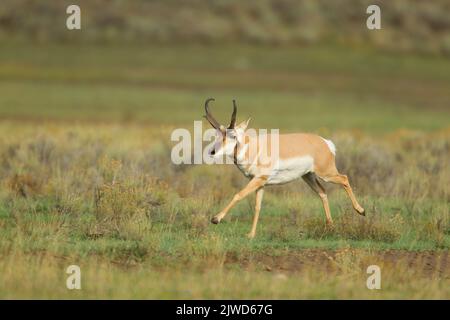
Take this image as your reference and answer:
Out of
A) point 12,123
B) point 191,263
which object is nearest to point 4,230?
point 191,263

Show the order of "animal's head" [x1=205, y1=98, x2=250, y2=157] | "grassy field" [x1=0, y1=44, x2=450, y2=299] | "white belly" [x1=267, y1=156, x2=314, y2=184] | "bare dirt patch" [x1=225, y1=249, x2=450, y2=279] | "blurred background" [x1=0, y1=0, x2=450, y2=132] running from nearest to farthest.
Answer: "grassy field" [x1=0, y1=44, x2=450, y2=299]
"bare dirt patch" [x1=225, y1=249, x2=450, y2=279]
"animal's head" [x1=205, y1=98, x2=250, y2=157]
"white belly" [x1=267, y1=156, x2=314, y2=184]
"blurred background" [x1=0, y1=0, x2=450, y2=132]

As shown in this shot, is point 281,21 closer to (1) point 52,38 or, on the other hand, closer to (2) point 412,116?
(1) point 52,38

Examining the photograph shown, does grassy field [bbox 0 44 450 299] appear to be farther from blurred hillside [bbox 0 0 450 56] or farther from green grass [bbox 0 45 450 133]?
blurred hillside [bbox 0 0 450 56]

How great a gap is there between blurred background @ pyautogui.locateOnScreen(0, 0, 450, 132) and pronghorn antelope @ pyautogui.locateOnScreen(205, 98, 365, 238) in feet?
57.2

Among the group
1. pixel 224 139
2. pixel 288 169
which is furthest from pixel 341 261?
pixel 224 139

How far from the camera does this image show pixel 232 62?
163 feet

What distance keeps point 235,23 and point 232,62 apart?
10.1m

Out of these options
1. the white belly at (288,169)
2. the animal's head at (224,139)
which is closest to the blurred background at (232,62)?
the white belly at (288,169)

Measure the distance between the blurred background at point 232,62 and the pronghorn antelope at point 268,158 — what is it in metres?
17.4

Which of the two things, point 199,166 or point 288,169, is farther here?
point 199,166

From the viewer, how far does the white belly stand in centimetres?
1311

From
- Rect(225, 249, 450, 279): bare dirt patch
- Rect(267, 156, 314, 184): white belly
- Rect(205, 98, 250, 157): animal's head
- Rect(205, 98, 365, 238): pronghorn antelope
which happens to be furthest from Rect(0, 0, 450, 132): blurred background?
Rect(225, 249, 450, 279): bare dirt patch

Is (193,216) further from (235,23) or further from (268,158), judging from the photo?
(235,23)

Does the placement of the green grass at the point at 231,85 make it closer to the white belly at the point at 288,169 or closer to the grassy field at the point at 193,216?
the grassy field at the point at 193,216
